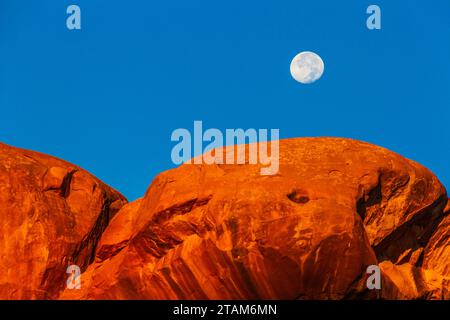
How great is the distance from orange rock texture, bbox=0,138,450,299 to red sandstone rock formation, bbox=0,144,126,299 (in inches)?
0.9

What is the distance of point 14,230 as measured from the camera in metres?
13.9

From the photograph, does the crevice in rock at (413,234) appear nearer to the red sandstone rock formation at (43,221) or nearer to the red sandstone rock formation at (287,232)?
the red sandstone rock formation at (287,232)

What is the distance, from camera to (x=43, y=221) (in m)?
14.1

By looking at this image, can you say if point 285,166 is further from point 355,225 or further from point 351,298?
point 351,298

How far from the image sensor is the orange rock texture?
12.2 metres

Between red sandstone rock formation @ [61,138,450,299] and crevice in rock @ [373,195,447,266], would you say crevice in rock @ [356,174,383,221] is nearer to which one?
red sandstone rock formation @ [61,138,450,299]

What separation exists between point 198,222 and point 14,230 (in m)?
3.76

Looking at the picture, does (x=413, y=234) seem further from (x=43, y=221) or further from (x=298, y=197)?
(x=43, y=221)

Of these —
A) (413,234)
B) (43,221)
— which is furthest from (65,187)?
(413,234)

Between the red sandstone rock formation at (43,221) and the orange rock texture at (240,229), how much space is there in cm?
2

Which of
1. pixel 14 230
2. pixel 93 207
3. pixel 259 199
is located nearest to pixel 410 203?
pixel 259 199

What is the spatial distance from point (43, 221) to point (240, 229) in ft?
13.9

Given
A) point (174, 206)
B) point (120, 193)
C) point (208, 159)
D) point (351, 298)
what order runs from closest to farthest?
point (351, 298), point (174, 206), point (208, 159), point (120, 193)

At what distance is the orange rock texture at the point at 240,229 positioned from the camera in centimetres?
1225
